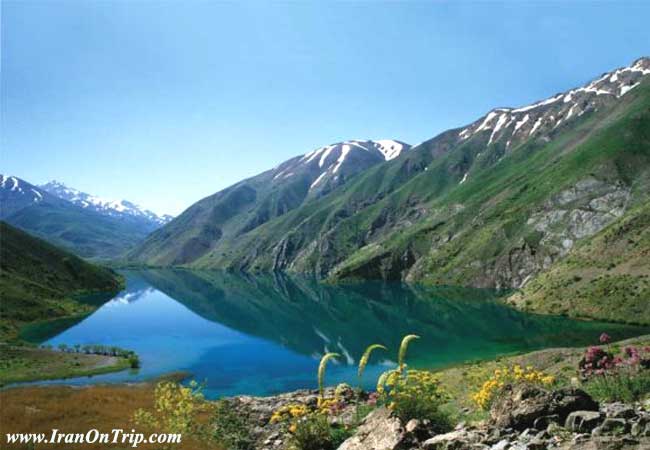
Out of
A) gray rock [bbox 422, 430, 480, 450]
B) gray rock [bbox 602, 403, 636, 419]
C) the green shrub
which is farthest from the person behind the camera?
the green shrub

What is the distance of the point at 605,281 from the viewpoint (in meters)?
99.3

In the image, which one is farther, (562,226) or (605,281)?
(562,226)

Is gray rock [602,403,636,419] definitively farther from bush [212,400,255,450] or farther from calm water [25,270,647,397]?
calm water [25,270,647,397]

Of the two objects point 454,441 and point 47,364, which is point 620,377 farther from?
point 47,364

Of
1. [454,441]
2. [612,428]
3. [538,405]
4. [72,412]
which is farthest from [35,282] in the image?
[612,428]

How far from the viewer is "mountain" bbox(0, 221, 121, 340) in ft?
373

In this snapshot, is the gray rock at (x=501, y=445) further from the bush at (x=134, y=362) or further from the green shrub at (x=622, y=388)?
the bush at (x=134, y=362)

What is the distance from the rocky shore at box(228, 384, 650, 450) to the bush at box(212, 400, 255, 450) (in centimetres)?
814

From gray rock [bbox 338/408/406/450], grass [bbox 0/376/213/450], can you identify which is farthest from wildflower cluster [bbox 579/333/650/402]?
grass [bbox 0/376/213/450]

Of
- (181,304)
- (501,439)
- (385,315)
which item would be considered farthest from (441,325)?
(181,304)

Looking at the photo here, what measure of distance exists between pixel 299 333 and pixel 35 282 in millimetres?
93030

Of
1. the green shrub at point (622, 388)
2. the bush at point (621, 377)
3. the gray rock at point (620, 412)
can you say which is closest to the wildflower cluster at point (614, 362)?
the bush at point (621, 377)

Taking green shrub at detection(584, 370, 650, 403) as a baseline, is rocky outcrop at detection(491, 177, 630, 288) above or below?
above

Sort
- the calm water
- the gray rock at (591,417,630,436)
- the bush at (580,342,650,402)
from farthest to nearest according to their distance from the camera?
the calm water
the bush at (580,342,650,402)
the gray rock at (591,417,630,436)
